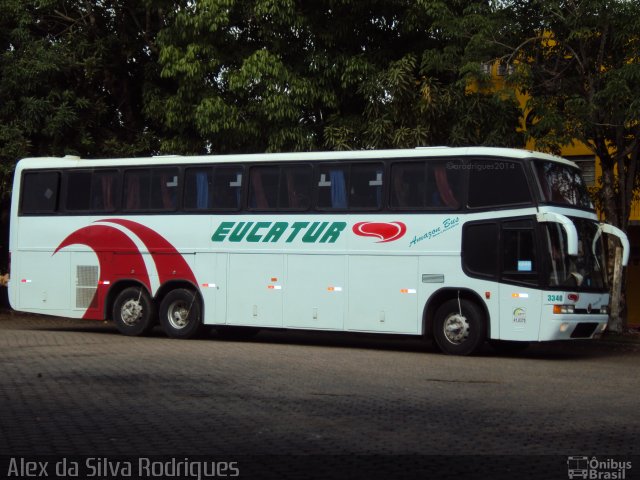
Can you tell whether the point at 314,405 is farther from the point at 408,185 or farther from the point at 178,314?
the point at 178,314

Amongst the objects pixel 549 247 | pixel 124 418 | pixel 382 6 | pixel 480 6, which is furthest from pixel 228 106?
pixel 124 418

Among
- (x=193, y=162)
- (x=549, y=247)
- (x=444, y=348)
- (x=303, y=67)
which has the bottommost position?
(x=444, y=348)

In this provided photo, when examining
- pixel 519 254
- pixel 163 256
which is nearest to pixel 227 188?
pixel 163 256

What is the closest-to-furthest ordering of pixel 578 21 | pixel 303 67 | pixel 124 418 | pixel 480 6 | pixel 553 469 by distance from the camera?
pixel 553 469 < pixel 124 418 < pixel 578 21 < pixel 480 6 < pixel 303 67

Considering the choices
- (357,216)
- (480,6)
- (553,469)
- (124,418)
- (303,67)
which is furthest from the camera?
(303,67)

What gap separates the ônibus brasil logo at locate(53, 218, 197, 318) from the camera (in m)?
23.9

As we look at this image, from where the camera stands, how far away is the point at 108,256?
24688mm

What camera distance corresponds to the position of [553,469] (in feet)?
28.2

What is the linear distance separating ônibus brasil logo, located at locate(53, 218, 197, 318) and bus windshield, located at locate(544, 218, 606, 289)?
7356 millimetres

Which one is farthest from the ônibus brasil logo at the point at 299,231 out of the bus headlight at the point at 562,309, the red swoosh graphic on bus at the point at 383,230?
the bus headlight at the point at 562,309

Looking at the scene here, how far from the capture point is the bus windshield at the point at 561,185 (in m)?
20.1

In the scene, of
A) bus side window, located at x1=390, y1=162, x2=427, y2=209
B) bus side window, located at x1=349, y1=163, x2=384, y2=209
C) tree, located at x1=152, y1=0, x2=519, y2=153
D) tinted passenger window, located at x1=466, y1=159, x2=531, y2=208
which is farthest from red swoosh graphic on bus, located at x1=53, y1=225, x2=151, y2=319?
tinted passenger window, located at x1=466, y1=159, x2=531, y2=208

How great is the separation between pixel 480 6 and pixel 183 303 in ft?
28.4

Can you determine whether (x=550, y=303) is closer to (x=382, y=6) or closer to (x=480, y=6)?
(x=480, y=6)
